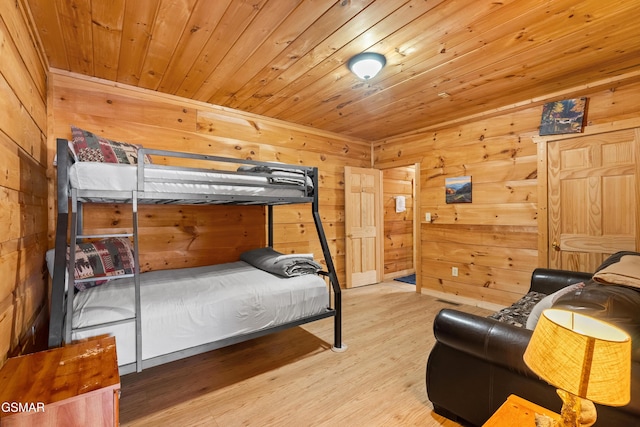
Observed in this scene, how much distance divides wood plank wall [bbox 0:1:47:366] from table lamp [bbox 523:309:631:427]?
88.6 inches

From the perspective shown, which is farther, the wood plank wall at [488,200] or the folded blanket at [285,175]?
the wood plank wall at [488,200]

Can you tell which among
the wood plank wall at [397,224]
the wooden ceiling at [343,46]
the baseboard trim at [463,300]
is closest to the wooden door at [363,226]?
the wood plank wall at [397,224]

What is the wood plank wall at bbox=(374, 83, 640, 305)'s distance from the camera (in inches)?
128

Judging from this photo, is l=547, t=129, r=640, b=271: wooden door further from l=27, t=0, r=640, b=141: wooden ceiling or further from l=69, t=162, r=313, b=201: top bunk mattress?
l=69, t=162, r=313, b=201: top bunk mattress

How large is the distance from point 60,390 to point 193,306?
0.76 metres

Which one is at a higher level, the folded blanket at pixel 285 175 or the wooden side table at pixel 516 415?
the folded blanket at pixel 285 175

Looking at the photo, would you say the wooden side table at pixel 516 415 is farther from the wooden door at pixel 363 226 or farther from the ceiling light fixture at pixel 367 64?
the wooden door at pixel 363 226

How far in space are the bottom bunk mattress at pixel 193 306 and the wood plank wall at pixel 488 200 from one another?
236cm

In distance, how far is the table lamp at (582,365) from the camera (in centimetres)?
74

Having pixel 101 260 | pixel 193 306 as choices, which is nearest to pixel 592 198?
pixel 193 306

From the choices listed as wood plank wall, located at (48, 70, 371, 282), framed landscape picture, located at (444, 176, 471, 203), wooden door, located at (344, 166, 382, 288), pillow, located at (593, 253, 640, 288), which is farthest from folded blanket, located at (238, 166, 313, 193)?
framed landscape picture, located at (444, 176, 471, 203)

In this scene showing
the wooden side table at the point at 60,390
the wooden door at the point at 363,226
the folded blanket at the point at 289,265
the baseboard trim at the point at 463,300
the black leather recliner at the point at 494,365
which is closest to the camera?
the wooden side table at the point at 60,390

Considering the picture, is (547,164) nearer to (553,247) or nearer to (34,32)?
(553,247)

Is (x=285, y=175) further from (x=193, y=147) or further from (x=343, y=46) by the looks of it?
(x=193, y=147)
